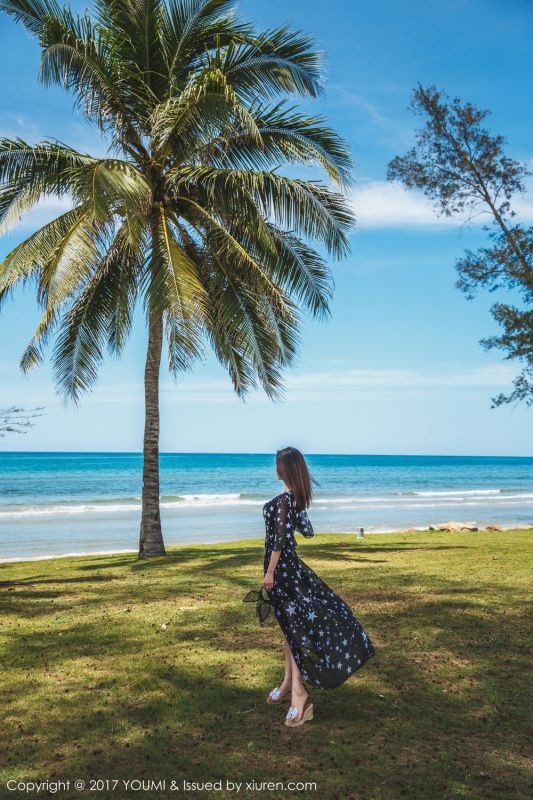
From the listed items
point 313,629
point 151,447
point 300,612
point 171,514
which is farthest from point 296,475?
point 171,514

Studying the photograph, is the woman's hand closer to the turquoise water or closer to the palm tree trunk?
the palm tree trunk

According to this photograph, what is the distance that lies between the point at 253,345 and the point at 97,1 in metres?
7.05

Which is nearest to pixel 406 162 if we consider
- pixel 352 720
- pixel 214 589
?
pixel 214 589

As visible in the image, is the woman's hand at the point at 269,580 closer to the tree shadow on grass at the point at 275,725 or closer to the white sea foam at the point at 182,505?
the tree shadow on grass at the point at 275,725

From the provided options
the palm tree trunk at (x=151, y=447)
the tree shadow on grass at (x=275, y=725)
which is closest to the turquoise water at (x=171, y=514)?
the palm tree trunk at (x=151, y=447)

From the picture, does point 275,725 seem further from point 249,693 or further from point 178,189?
point 178,189

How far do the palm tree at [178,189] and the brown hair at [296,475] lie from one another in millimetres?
6810

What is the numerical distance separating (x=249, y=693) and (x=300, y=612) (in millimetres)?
1127

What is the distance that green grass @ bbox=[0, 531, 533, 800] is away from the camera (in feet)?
13.4

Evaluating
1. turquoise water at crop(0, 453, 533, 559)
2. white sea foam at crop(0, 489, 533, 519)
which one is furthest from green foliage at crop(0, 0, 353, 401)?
white sea foam at crop(0, 489, 533, 519)

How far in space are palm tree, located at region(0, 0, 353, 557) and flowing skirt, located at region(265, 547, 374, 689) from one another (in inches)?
275

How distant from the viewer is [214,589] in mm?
9203

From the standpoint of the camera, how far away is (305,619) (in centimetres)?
462

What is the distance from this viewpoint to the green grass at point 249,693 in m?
4.08
